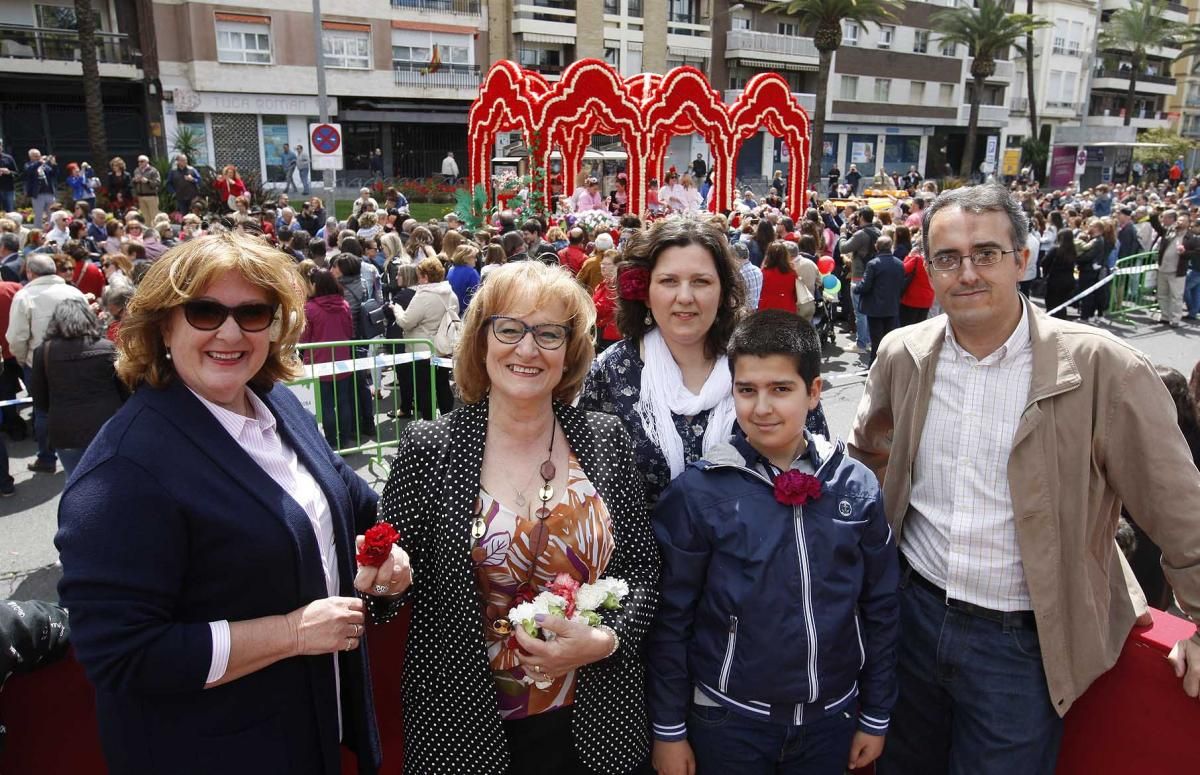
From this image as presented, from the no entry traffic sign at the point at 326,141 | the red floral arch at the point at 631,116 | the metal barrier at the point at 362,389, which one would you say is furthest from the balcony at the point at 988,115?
the metal barrier at the point at 362,389

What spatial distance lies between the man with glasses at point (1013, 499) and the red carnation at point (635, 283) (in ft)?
2.93

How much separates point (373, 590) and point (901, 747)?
1.83 m

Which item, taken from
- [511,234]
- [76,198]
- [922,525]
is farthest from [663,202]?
[922,525]

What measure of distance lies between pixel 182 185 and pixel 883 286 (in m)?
15.5

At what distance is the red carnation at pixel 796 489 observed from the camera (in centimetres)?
213

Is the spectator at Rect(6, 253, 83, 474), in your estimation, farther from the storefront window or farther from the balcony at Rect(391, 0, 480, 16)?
the balcony at Rect(391, 0, 480, 16)

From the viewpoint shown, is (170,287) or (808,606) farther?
(808,606)

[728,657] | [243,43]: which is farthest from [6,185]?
[728,657]

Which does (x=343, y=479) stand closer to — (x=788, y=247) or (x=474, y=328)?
(x=474, y=328)

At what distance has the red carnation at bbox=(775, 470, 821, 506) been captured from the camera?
6.98 feet

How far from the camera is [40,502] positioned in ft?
22.1

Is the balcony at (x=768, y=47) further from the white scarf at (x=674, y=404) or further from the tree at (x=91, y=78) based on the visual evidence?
the white scarf at (x=674, y=404)

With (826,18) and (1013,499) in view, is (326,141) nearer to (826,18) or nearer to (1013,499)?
(1013,499)

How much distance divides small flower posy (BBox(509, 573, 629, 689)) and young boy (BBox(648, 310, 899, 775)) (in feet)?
0.97
